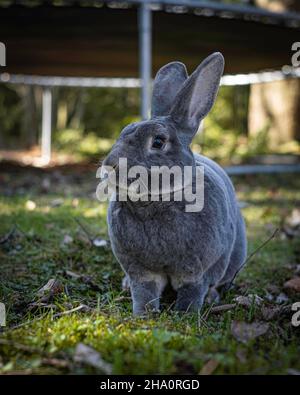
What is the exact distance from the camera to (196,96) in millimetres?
3221

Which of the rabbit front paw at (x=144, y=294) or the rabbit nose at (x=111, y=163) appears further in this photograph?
the rabbit front paw at (x=144, y=294)

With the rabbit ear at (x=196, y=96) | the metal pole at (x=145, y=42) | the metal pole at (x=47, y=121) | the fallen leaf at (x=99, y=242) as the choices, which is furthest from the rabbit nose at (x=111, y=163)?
the metal pole at (x=47, y=121)

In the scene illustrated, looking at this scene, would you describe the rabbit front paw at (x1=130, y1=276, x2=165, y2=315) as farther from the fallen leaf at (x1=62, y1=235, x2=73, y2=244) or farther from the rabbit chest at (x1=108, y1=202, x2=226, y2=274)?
the fallen leaf at (x1=62, y1=235, x2=73, y2=244)

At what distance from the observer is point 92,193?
24.9ft

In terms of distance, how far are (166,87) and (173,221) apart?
3.17 feet

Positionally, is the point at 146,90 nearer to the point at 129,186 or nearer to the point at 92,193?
the point at 92,193

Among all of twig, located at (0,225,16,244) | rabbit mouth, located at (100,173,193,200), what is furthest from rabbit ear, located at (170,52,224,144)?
twig, located at (0,225,16,244)

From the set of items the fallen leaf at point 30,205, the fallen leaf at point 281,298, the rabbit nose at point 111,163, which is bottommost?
the fallen leaf at point 281,298

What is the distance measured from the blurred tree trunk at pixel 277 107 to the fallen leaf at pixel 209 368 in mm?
11239

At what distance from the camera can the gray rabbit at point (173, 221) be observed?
2932 millimetres

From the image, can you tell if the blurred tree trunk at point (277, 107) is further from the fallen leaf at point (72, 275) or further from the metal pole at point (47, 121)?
the fallen leaf at point (72, 275)

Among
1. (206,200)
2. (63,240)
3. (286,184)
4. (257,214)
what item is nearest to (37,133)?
(286,184)

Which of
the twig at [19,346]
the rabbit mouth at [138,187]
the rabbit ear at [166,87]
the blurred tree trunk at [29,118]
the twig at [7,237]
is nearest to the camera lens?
the twig at [19,346]

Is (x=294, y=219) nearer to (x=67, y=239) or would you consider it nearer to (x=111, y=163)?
(x=67, y=239)
